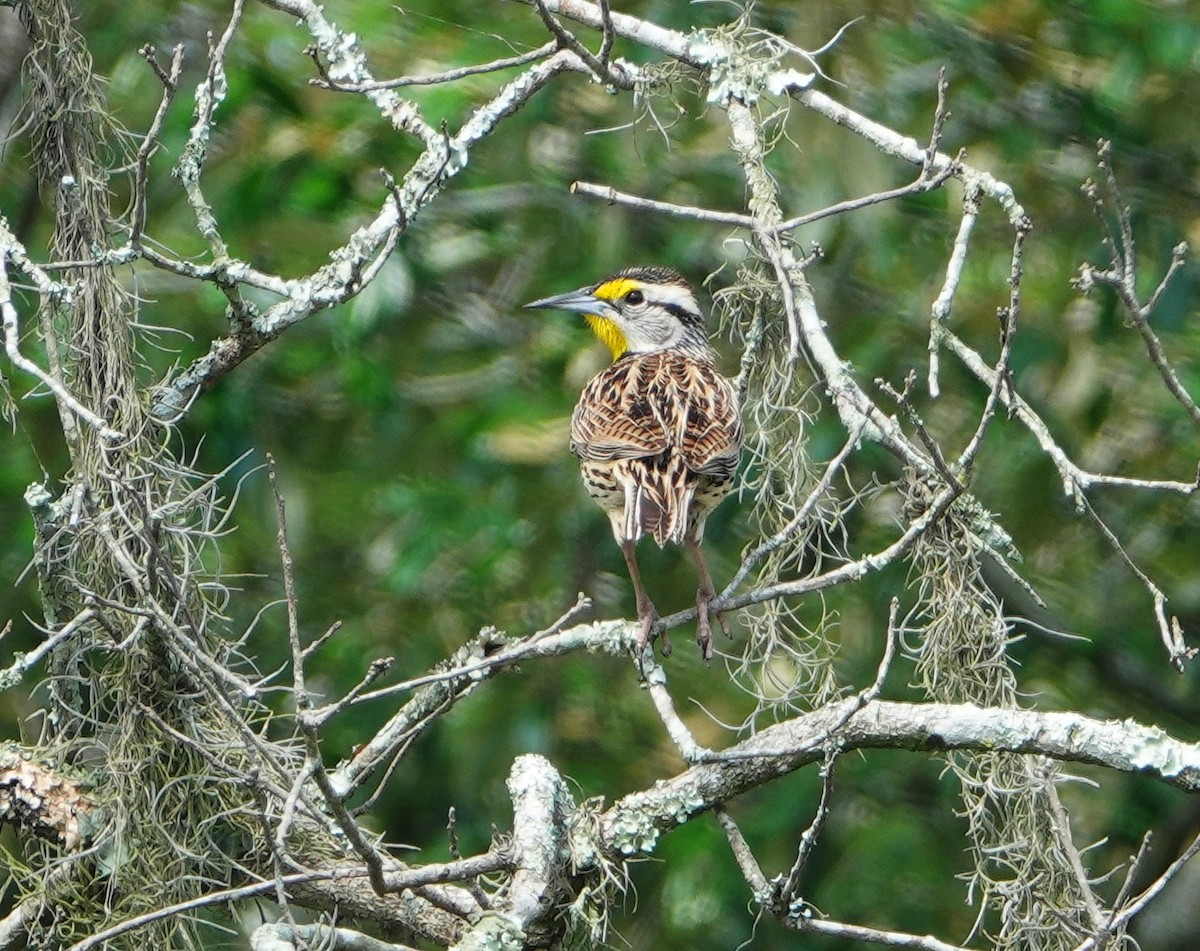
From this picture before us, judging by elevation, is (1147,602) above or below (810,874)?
above

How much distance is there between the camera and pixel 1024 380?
18.9ft

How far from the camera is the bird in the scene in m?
4.48

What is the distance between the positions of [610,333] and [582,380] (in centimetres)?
35

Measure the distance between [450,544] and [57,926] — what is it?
2.31m

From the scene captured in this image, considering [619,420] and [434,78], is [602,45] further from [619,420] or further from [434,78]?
[619,420]

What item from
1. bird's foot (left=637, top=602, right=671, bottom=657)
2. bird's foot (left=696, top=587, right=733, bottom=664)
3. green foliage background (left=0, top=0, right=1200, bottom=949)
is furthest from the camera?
green foliage background (left=0, top=0, right=1200, bottom=949)

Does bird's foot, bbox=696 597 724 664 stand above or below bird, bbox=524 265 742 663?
below

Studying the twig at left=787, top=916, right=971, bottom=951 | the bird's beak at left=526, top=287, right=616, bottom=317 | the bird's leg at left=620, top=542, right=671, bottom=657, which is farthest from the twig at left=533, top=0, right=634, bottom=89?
the twig at left=787, top=916, right=971, bottom=951

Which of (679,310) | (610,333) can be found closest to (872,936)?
(679,310)

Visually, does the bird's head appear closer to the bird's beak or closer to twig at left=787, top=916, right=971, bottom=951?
the bird's beak

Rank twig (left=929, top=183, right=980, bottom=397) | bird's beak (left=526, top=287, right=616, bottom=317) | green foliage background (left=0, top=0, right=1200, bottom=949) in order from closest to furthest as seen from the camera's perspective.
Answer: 1. twig (left=929, top=183, right=980, bottom=397)
2. bird's beak (left=526, top=287, right=616, bottom=317)
3. green foliage background (left=0, top=0, right=1200, bottom=949)

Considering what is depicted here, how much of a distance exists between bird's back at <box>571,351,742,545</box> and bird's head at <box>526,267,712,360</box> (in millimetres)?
486

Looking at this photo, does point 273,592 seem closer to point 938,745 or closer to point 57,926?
point 57,926

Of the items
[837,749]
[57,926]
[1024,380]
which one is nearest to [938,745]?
[837,749]
